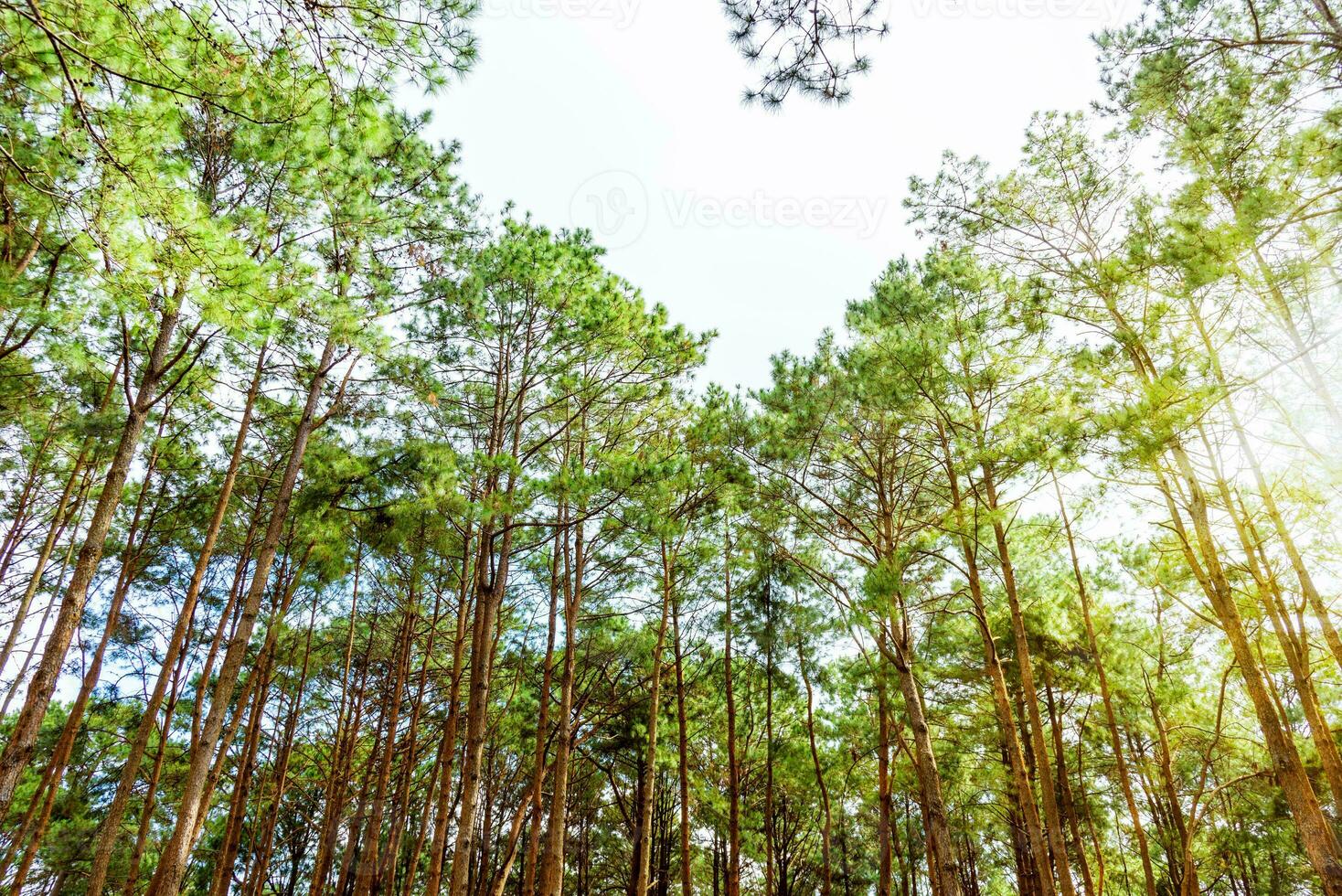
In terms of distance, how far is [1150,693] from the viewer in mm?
9016

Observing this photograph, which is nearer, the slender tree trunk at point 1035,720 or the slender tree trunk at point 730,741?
the slender tree trunk at point 1035,720

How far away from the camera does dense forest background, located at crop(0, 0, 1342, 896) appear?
431 centimetres

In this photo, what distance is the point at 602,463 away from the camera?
823 cm

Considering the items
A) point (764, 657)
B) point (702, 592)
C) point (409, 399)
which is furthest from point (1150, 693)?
point (409, 399)

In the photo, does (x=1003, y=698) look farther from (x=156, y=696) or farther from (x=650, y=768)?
(x=156, y=696)

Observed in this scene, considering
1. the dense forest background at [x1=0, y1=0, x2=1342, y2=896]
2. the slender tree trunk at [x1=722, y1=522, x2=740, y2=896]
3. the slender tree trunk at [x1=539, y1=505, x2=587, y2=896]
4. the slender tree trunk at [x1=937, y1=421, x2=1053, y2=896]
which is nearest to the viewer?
the dense forest background at [x1=0, y1=0, x2=1342, y2=896]

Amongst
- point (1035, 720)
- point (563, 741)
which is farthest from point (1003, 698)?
point (563, 741)

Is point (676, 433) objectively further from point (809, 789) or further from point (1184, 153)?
point (809, 789)

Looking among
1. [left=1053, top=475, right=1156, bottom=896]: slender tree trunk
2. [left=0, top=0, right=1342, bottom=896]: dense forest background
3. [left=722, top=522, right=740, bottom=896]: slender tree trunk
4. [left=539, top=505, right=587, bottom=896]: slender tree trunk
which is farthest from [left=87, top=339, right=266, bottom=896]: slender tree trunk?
[left=1053, top=475, right=1156, bottom=896]: slender tree trunk

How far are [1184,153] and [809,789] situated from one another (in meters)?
14.1

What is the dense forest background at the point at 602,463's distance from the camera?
4.31 metres

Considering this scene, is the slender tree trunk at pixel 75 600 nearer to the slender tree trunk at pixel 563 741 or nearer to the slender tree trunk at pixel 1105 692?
the slender tree trunk at pixel 563 741

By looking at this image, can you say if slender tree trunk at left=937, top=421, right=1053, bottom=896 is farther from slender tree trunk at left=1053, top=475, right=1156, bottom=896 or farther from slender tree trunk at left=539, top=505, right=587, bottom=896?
slender tree trunk at left=539, top=505, right=587, bottom=896

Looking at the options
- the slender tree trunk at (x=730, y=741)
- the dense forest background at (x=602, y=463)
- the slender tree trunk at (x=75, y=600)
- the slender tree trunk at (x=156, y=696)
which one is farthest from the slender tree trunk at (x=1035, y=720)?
the slender tree trunk at (x=156, y=696)
